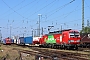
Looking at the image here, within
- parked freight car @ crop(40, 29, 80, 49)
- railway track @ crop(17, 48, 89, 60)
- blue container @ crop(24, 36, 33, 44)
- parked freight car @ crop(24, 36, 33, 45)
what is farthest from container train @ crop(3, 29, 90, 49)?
blue container @ crop(24, 36, 33, 44)

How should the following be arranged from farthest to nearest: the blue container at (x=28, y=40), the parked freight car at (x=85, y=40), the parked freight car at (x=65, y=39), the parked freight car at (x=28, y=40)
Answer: the blue container at (x=28, y=40) < the parked freight car at (x=28, y=40) < the parked freight car at (x=85, y=40) < the parked freight car at (x=65, y=39)

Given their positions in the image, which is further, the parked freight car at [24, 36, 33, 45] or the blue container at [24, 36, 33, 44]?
the blue container at [24, 36, 33, 44]

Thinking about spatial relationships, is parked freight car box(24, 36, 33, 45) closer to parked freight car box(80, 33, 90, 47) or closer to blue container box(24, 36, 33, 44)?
blue container box(24, 36, 33, 44)

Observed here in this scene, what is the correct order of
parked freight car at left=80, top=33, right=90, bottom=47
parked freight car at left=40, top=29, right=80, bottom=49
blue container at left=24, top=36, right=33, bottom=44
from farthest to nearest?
blue container at left=24, top=36, right=33, bottom=44 < parked freight car at left=80, top=33, right=90, bottom=47 < parked freight car at left=40, top=29, right=80, bottom=49

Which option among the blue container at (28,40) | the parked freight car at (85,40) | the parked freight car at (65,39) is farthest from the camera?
the blue container at (28,40)

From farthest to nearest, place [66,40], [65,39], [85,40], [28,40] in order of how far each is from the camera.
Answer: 1. [28,40]
2. [85,40]
3. [65,39]
4. [66,40]

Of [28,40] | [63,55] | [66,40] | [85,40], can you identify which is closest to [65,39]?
[66,40]

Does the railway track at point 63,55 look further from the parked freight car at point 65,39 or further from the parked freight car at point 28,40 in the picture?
the parked freight car at point 28,40

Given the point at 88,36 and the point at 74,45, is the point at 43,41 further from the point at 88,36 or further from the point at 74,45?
the point at 74,45

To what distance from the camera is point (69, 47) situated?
38000 mm

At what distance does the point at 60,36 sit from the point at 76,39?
4.66 metres

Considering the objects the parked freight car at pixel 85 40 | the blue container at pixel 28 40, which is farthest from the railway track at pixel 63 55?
the blue container at pixel 28 40

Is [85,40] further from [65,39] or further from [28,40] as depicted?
[28,40]

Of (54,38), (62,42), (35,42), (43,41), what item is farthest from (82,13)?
(35,42)
